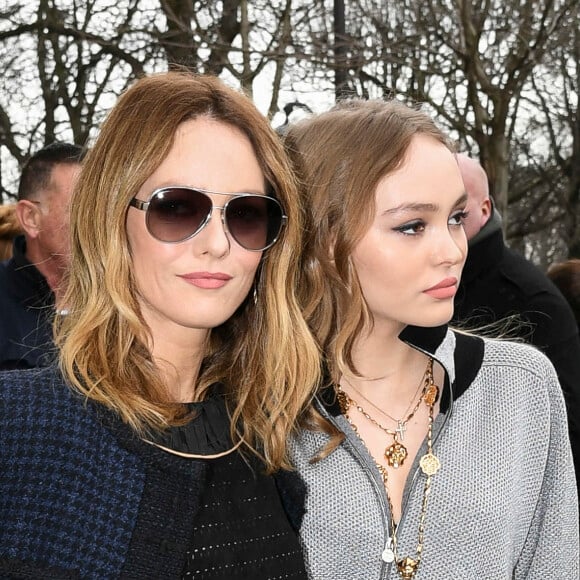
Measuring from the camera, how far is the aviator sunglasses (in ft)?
6.82

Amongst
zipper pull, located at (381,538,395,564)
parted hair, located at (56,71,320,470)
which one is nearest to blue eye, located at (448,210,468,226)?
parted hair, located at (56,71,320,470)

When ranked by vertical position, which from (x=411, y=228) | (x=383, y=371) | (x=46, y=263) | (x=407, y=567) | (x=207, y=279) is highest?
(x=411, y=228)

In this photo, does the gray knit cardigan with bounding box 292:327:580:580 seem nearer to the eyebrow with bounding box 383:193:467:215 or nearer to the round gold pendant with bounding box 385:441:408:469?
the round gold pendant with bounding box 385:441:408:469

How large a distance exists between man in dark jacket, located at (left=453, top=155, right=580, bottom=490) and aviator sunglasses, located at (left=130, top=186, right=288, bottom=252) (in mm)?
2085

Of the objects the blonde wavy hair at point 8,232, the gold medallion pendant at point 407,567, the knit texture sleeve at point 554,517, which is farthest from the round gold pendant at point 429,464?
the blonde wavy hair at point 8,232

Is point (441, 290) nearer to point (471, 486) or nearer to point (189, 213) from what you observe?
point (471, 486)

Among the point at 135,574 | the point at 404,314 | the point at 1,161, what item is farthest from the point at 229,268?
the point at 1,161

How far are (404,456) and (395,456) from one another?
0.08 ft

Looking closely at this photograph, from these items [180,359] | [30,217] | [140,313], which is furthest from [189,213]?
[30,217]

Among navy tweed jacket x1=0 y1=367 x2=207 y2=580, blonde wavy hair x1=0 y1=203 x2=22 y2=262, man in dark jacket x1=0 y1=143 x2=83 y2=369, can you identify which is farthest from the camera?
blonde wavy hair x1=0 y1=203 x2=22 y2=262

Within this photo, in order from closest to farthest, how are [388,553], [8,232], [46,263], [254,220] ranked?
[254,220] < [388,553] < [46,263] < [8,232]

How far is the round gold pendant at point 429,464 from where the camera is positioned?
2.45 metres

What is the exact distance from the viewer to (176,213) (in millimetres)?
2076

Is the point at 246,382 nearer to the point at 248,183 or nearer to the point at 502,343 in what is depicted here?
the point at 248,183
